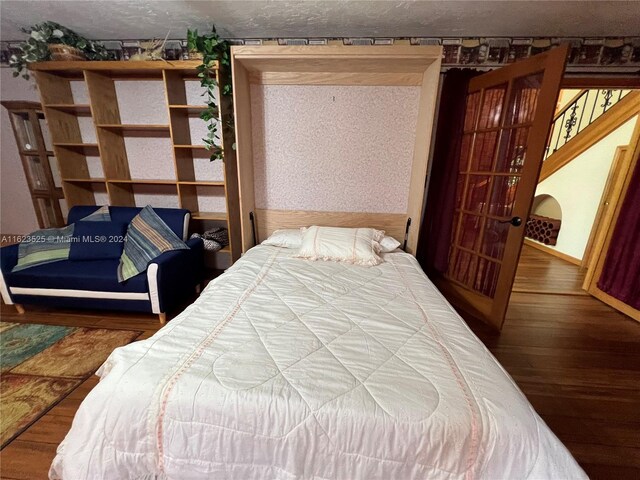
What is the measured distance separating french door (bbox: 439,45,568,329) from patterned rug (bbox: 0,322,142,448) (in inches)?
109

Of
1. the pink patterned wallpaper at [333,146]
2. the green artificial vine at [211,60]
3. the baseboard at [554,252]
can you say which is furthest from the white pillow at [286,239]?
the baseboard at [554,252]

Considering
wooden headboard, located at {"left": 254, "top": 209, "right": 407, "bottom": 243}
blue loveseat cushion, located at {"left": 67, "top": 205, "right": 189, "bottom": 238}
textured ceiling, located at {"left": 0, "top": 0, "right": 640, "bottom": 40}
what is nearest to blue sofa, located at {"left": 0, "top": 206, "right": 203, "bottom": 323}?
blue loveseat cushion, located at {"left": 67, "top": 205, "right": 189, "bottom": 238}

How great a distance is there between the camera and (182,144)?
2639 mm

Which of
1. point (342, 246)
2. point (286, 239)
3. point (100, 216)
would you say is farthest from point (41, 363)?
point (342, 246)

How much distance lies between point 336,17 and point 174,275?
2.35m

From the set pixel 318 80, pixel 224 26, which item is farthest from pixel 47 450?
pixel 224 26

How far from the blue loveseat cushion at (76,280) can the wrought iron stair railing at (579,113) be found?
16.4ft

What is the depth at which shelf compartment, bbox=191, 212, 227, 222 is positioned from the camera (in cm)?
271

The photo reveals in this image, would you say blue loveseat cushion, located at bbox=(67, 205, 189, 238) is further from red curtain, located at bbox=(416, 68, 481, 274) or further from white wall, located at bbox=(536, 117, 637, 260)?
white wall, located at bbox=(536, 117, 637, 260)

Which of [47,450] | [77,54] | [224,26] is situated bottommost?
[47,450]

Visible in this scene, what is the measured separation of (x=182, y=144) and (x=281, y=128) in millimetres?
1028

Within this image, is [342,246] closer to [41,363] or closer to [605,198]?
[41,363]

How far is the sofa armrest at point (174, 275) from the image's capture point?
2.06 m

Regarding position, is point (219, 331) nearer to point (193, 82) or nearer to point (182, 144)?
point (182, 144)
